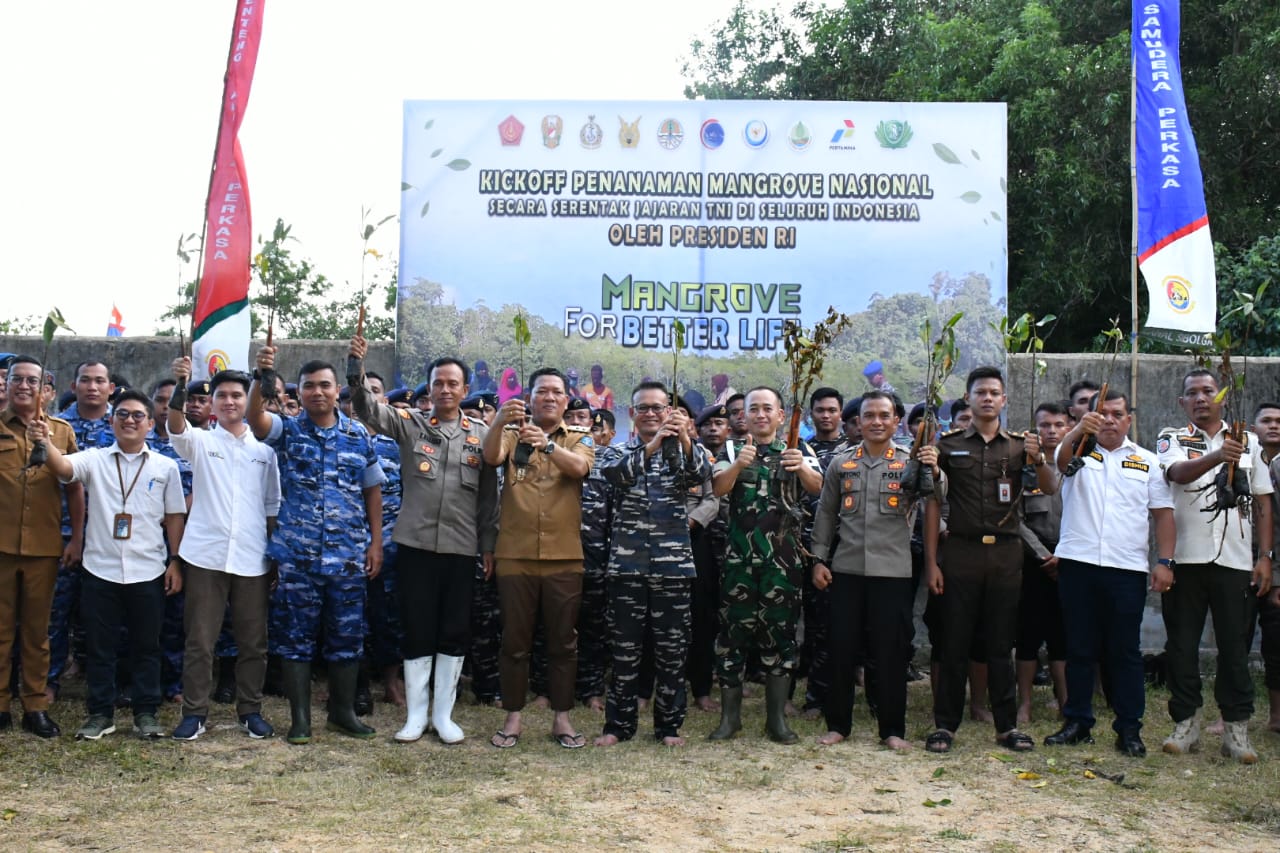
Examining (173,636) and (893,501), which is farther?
(173,636)

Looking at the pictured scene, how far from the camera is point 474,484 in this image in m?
5.68

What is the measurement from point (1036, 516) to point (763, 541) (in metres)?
1.83

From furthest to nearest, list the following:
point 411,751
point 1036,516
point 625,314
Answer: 1. point 625,314
2. point 1036,516
3. point 411,751

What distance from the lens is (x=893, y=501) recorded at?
5590mm

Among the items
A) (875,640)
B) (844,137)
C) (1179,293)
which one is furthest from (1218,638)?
(844,137)

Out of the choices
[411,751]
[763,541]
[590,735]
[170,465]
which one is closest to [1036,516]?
[763,541]

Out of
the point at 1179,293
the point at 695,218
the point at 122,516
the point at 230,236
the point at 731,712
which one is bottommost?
the point at 731,712

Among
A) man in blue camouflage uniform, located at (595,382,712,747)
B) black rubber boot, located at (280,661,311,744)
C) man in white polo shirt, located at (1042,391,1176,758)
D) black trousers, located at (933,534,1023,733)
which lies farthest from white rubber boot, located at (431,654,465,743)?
man in white polo shirt, located at (1042,391,1176,758)

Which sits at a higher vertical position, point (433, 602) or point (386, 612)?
point (433, 602)

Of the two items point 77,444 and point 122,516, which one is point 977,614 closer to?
point 122,516

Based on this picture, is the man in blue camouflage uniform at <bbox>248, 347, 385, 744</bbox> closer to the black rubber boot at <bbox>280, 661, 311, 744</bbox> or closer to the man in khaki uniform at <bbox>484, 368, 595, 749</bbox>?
the black rubber boot at <bbox>280, 661, 311, 744</bbox>

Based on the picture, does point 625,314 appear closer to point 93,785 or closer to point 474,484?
point 474,484

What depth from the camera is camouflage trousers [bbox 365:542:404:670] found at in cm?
634

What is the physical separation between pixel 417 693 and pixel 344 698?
1.19 ft
